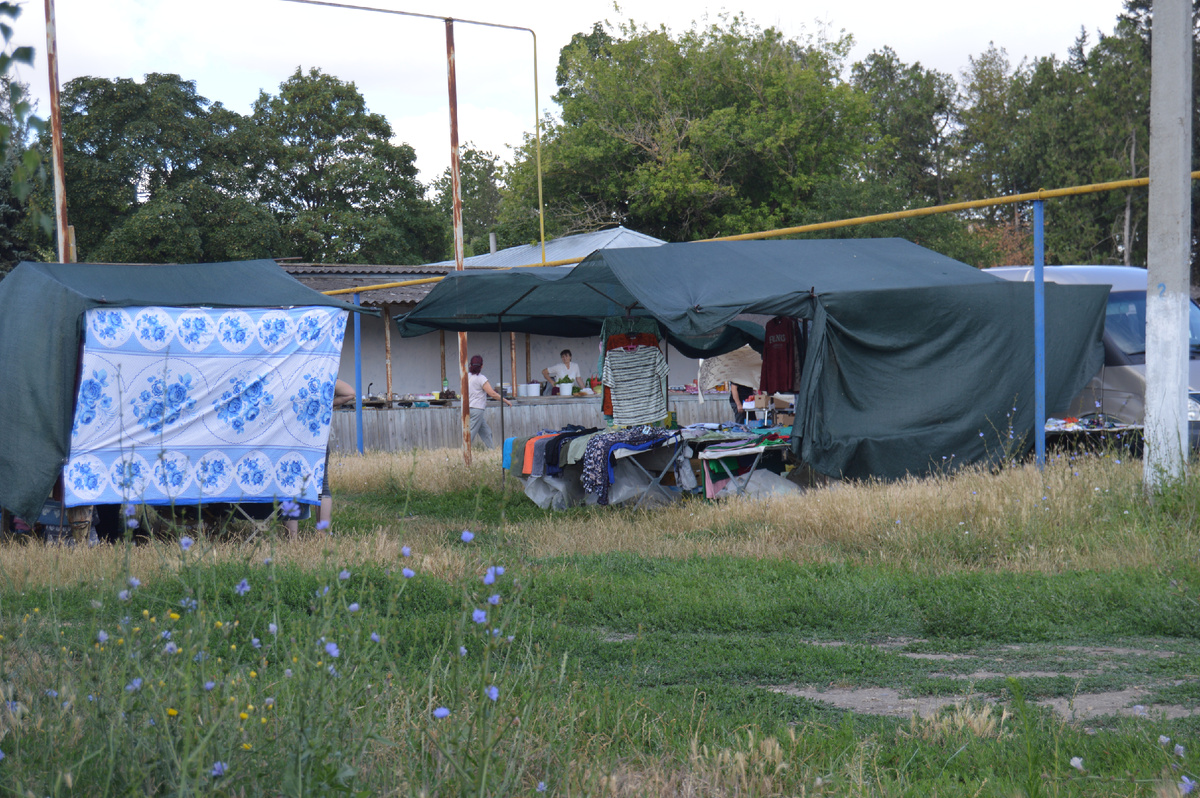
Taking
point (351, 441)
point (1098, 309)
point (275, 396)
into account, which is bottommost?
point (351, 441)

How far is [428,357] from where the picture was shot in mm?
23062

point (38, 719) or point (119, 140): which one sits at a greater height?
point (119, 140)

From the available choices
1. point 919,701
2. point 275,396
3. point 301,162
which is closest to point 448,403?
point 275,396

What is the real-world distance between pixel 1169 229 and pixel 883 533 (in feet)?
9.54

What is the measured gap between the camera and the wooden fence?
17.8 m

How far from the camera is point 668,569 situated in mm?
6883

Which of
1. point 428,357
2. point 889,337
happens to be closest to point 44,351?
point 889,337

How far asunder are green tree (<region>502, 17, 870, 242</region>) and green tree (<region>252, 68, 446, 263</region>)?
3711mm

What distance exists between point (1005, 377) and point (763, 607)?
5242mm

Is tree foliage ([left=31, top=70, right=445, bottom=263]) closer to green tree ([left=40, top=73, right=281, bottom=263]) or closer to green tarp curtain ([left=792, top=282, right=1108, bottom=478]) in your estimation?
green tree ([left=40, top=73, right=281, bottom=263])

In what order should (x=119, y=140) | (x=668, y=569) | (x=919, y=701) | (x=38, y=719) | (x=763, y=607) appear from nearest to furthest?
(x=38, y=719) → (x=919, y=701) → (x=763, y=607) → (x=668, y=569) → (x=119, y=140)

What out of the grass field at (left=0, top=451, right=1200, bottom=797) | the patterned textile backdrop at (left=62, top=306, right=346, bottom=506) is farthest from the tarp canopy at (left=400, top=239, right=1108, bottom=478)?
the patterned textile backdrop at (left=62, top=306, right=346, bottom=506)

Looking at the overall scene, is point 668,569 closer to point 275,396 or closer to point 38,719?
point 275,396

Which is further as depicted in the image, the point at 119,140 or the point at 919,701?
the point at 119,140
